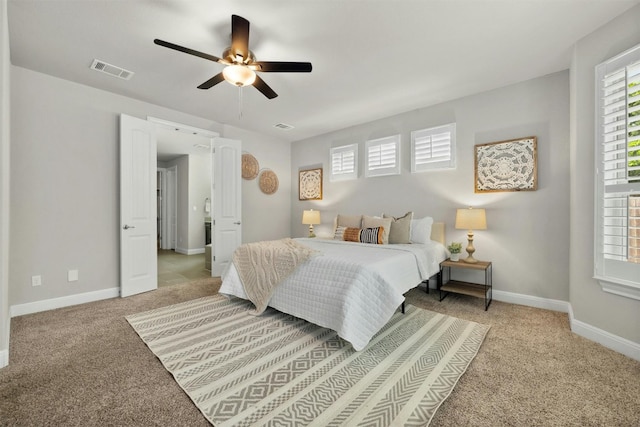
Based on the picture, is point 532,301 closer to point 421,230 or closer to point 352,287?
point 421,230

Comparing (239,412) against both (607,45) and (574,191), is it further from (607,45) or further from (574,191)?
(607,45)

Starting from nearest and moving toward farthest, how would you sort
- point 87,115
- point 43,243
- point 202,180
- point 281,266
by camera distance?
point 281,266 → point 43,243 → point 87,115 → point 202,180

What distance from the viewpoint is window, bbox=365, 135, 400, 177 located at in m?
4.32

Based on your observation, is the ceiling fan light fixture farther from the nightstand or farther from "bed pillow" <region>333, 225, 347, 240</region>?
the nightstand

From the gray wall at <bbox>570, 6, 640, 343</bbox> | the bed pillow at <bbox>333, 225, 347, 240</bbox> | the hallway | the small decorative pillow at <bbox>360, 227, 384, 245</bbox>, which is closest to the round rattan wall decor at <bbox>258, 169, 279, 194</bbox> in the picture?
the hallway

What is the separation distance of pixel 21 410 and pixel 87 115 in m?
3.26

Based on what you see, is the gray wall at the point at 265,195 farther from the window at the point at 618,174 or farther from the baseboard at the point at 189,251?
the window at the point at 618,174

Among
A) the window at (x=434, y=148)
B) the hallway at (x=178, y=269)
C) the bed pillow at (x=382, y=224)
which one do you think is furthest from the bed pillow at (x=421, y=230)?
the hallway at (x=178, y=269)

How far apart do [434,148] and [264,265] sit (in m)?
2.91

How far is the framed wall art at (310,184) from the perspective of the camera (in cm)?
542

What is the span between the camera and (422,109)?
405 centimetres

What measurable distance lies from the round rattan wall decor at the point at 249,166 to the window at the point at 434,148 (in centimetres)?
295

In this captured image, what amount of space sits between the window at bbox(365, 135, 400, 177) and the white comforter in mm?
1771

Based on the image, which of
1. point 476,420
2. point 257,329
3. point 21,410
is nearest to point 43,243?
point 21,410
